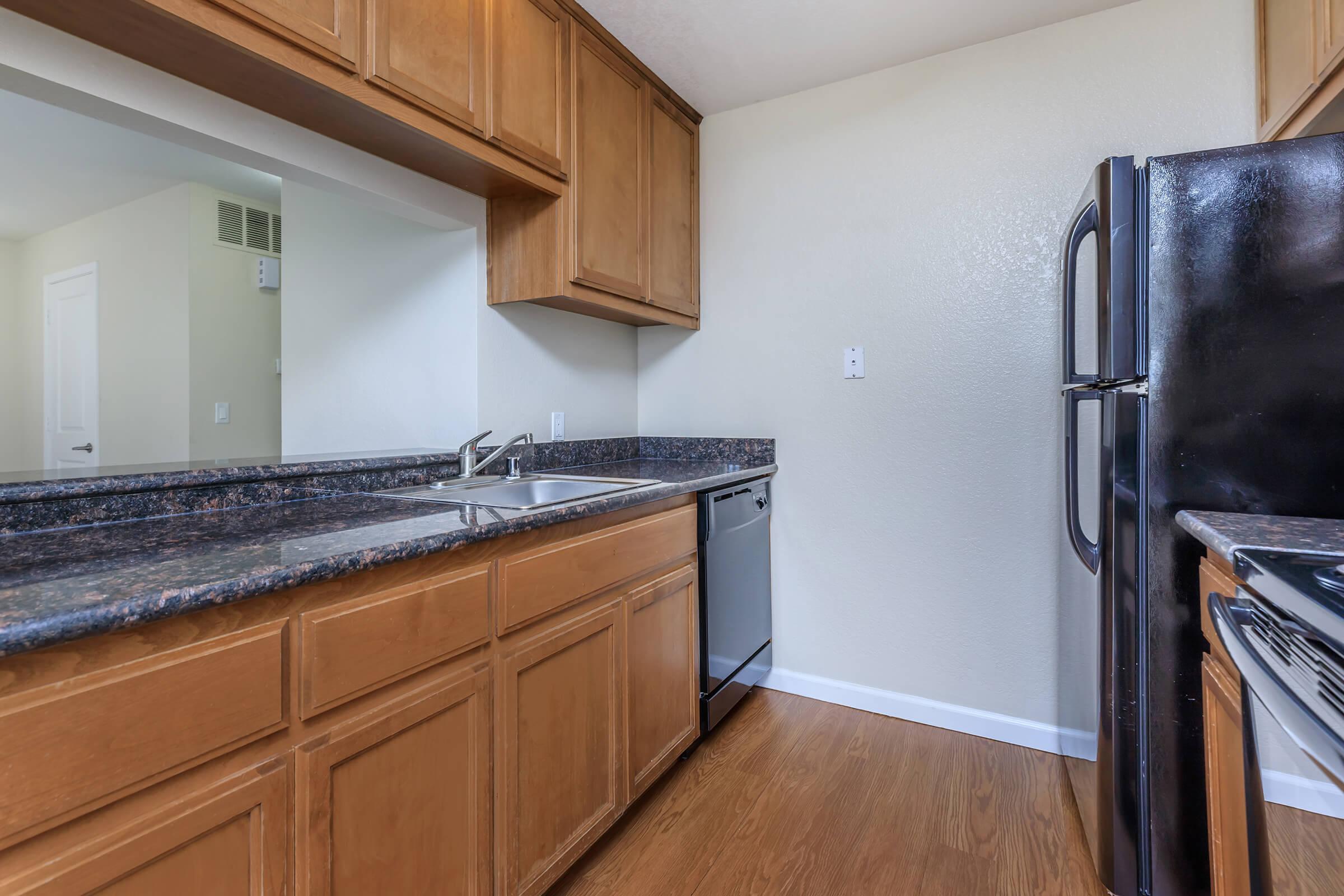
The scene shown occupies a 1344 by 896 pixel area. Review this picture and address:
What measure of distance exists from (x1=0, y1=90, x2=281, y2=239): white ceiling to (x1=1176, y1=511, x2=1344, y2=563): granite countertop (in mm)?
3635

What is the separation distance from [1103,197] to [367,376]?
2.38 metres

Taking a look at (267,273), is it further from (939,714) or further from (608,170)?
(939,714)

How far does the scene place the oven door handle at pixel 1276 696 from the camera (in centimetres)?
59

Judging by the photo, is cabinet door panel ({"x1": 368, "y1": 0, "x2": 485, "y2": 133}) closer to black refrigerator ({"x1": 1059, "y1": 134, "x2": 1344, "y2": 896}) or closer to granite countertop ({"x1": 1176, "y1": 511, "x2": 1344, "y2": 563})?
black refrigerator ({"x1": 1059, "y1": 134, "x2": 1344, "y2": 896})

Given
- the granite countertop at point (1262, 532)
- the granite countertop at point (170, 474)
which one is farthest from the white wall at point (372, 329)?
the granite countertop at point (1262, 532)

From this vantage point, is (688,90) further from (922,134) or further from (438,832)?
(438,832)

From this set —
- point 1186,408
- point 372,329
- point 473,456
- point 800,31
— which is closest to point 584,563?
point 473,456

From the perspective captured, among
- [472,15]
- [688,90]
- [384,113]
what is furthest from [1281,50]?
[384,113]

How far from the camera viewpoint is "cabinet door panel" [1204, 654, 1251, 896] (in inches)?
36.3

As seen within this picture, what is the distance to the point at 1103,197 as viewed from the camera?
1391 mm

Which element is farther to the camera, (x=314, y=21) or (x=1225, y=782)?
(x=314, y=21)

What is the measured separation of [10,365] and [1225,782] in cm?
705

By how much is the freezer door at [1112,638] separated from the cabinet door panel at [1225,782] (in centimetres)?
17

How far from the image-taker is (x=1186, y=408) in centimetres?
128
